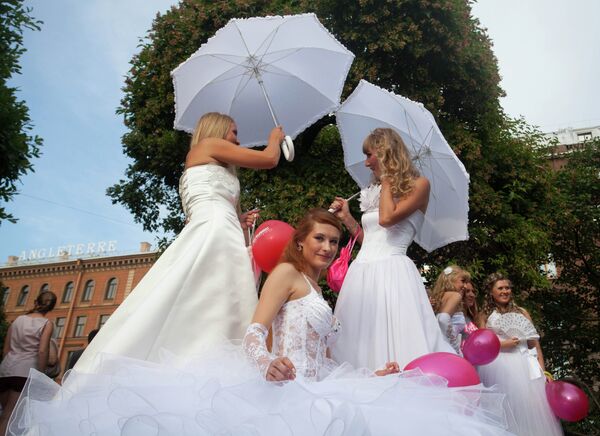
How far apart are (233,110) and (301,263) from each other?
2612mm

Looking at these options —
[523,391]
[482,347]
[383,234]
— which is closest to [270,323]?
[383,234]

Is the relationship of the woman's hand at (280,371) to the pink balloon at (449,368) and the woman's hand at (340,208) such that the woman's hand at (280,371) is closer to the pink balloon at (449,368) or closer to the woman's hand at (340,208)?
the pink balloon at (449,368)

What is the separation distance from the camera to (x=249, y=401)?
76.2 inches

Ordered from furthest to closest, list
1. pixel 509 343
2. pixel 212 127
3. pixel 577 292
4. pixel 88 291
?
1. pixel 88 291
2. pixel 577 292
3. pixel 509 343
4. pixel 212 127

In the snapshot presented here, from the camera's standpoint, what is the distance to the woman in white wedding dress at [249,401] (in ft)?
5.86

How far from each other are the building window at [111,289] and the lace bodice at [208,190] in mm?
44745

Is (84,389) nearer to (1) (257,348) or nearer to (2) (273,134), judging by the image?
(1) (257,348)

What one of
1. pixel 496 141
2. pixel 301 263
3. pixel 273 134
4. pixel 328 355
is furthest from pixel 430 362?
pixel 496 141

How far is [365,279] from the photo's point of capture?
3539mm

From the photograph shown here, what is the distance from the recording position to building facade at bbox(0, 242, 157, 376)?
4441 cm

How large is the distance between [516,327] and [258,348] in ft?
15.0

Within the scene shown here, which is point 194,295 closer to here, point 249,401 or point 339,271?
point 249,401

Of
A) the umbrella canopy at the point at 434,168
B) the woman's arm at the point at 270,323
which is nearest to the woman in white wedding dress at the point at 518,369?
the umbrella canopy at the point at 434,168

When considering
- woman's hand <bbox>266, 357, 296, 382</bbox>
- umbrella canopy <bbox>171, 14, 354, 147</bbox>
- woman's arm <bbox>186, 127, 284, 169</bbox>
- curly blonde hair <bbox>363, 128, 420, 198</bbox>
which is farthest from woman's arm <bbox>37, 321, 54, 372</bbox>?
woman's hand <bbox>266, 357, 296, 382</bbox>
